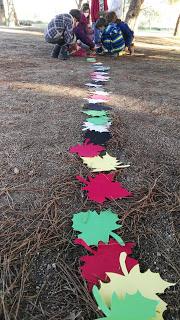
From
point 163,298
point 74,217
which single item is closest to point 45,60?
point 74,217

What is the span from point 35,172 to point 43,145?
379 millimetres

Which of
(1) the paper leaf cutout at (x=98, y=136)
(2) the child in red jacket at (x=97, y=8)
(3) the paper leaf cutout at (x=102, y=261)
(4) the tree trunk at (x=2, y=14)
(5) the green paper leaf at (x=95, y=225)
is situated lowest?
(3) the paper leaf cutout at (x=102, y=261)

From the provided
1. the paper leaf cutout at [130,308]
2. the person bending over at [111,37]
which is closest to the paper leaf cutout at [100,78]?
the person bending over at [111,37]

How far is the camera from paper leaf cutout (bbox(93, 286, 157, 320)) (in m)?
0.99

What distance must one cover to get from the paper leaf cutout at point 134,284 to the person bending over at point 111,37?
552cm

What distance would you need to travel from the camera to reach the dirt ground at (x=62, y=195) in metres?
1.09

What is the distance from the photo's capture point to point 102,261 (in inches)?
47.3

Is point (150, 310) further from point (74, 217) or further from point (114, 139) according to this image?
point (114, 139)

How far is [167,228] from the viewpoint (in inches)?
55.2

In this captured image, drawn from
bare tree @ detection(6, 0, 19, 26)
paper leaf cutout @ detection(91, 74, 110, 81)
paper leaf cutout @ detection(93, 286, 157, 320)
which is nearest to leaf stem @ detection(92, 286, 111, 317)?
paper leaf cutout @ detection(93, 286, 157, 320)

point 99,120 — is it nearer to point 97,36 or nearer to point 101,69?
point 101,69

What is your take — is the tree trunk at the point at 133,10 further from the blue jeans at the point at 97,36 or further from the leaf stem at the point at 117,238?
the leaf stem at the point at 117,238

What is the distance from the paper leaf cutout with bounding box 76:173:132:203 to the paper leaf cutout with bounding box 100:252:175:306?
1.51 ft

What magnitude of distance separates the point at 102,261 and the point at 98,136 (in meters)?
1.20
